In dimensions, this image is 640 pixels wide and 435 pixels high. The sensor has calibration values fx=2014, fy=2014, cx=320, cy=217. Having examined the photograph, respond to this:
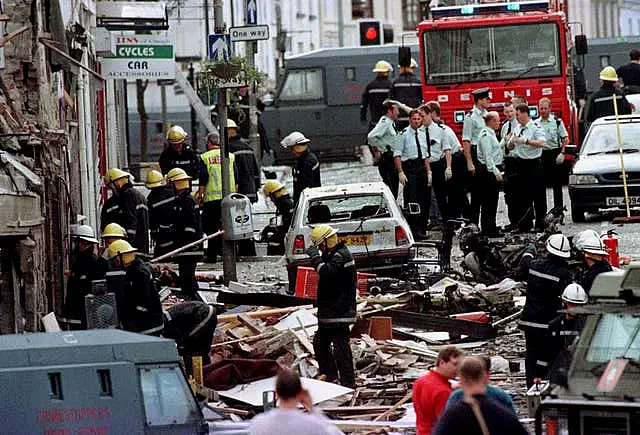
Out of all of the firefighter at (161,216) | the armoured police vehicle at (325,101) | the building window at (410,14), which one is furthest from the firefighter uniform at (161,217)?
the building window at (410,14)

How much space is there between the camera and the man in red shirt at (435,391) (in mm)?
12117

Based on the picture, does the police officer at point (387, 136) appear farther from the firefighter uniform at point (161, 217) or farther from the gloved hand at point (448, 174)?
the firefighter uniform at point (161, 217)

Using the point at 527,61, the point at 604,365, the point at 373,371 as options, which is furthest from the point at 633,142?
the point at 604,365

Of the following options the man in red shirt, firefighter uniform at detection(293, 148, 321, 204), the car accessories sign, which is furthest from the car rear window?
the man in red shirt

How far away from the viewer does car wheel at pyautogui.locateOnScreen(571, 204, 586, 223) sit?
90.0 ft

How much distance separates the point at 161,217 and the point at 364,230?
248cm

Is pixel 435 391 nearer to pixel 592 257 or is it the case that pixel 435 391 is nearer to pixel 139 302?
pixel 592 257

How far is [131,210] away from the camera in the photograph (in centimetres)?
2231

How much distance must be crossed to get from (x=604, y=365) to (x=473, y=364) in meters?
2.23

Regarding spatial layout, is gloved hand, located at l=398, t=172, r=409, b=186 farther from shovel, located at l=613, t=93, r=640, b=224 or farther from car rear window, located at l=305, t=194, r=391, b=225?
car rear window, located at l=305, t=194, r=391, b=225

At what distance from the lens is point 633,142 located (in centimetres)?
2802

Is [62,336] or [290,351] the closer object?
[62,336]

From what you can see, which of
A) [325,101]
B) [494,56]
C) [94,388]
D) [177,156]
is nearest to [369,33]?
[325,101]

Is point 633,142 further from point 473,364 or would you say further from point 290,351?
point 473,364
